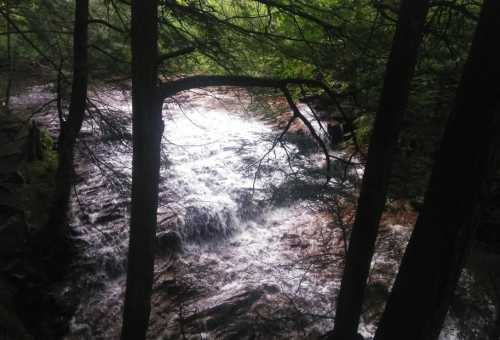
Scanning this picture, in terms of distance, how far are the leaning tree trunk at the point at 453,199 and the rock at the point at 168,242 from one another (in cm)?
461

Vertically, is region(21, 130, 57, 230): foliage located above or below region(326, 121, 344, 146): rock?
below

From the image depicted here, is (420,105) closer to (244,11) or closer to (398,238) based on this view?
(244,11)

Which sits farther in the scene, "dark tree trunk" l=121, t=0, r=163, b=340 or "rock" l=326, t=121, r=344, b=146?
"rock" l=326, t=121, r=344, b=146

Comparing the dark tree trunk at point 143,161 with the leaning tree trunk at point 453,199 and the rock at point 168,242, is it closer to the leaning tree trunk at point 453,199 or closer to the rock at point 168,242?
the leaning tree trunk at point 453,199

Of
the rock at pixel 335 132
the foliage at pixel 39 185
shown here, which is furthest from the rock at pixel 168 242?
the rock at pixel 335 132

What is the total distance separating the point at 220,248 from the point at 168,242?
1.14m

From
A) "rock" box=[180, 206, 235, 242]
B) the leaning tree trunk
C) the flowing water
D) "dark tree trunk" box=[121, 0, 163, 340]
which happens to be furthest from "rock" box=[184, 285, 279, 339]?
the leaning tree trunk

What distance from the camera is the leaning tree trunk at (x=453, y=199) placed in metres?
2.80

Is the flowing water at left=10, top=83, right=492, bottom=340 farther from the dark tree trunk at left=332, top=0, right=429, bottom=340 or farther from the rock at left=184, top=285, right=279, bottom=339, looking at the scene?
the dark tree trunk at left=332, top=0, right=429, bottom=340

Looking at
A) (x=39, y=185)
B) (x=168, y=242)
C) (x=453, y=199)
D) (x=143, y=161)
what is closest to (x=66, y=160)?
(x=39, y=185)

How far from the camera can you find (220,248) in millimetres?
7895

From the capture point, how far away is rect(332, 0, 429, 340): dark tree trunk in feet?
11.1

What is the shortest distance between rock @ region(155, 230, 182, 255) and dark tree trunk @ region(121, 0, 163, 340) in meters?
2.83

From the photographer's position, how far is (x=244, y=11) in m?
4.77
